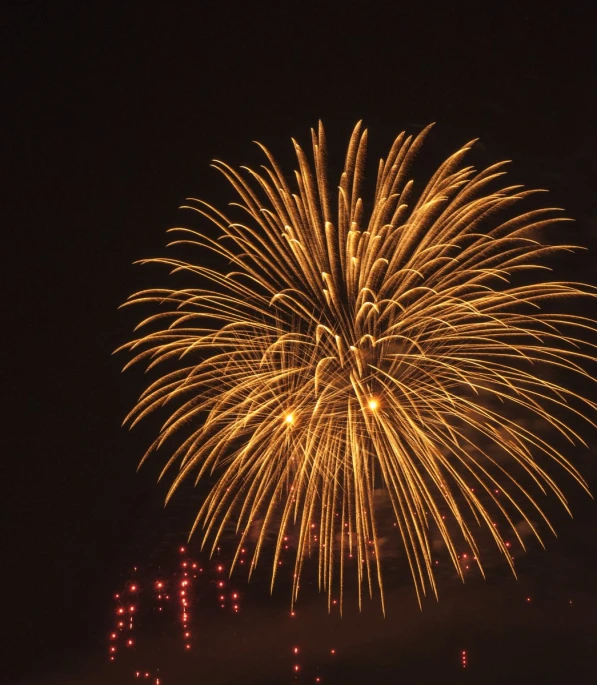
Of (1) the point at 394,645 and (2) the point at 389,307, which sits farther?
(1) the point at 394,645

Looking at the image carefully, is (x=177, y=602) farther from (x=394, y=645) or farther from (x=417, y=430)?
(x=417, y=430)

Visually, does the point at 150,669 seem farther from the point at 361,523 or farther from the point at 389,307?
the point at 389,307

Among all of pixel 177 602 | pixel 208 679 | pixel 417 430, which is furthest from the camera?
pixel 177 602

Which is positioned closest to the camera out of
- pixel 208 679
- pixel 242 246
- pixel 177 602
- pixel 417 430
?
pixel 417 430

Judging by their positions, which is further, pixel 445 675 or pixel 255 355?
pixel 445 675

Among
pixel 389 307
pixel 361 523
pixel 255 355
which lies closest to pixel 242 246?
pixel 255 355

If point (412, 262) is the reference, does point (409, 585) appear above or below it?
below

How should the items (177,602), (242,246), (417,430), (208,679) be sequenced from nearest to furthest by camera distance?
(417,430) < (242,246) < (208,679) < (177,602)

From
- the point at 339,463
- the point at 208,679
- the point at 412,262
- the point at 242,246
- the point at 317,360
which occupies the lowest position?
the point at 208,679

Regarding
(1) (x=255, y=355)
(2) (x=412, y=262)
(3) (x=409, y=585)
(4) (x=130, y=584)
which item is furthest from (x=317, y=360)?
(4) (x=130, y=584)

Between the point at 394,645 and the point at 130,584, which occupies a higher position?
the point at 130,584
